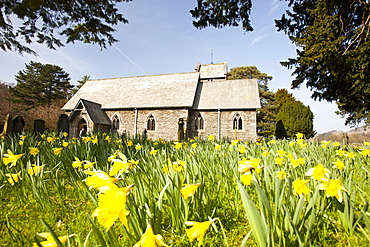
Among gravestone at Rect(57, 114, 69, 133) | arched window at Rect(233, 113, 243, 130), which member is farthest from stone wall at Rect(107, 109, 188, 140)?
gravestone at Rect(57, 114, 69, 133)

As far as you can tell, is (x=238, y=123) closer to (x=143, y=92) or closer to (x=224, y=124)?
(x=224, y=124)

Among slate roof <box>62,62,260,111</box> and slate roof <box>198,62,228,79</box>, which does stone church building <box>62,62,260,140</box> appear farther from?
slate roof <box>198,62,228,79</box>

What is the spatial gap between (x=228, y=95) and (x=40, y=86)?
4189 centimetres

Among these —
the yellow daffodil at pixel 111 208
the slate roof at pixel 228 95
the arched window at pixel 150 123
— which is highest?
the slate roof at pixel 228 95

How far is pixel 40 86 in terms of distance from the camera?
128ft

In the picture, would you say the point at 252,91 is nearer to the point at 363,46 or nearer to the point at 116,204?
the point at 363,46

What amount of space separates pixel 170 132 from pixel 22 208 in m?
16.9

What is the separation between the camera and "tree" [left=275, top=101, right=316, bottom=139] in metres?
19.7

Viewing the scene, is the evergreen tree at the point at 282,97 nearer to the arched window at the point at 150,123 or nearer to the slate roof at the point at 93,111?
the arched window at the point at 150,123

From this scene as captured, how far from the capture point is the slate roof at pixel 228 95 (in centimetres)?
1806

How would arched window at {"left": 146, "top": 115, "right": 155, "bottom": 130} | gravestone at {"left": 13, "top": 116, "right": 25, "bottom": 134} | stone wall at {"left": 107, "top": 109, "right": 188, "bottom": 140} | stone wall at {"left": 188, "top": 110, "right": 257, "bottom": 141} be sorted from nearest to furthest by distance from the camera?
gravestone at {"left": 13, "top": 116, "right": 25, "bottom": 134}, stone wall at {"left": 188, "top": 110, "right": 257, "bottom": 141}, stone wall at {"left": 107, "top": 109, "right": 188, "bottom": 140}, arched window at {"left": 146, "top": 115, "right": 155, "bottom": 130}

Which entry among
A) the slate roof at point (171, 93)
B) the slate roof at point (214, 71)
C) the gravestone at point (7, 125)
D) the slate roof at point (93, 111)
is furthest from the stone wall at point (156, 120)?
the slate roof at point (214, 71)

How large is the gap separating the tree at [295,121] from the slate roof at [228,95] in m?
5.34

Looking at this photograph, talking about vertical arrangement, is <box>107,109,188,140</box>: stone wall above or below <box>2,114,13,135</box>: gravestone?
above
